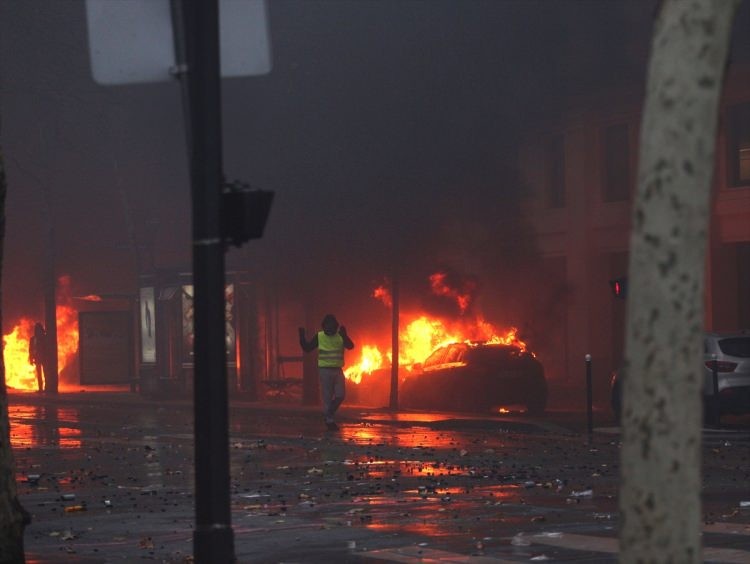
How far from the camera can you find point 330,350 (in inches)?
964

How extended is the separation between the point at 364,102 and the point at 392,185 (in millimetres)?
2907

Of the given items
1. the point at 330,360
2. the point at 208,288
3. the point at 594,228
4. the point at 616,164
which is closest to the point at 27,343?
the point at 594,228

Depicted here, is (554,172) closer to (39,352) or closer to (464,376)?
(464,376)

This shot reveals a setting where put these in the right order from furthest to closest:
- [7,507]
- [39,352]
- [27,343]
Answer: [27,343] → [39,352] → [7,507]

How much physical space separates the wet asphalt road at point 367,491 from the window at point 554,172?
11.1 m

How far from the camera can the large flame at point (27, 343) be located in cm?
4681

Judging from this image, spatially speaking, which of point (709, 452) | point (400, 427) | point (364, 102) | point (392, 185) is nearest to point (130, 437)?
point (400, 427)

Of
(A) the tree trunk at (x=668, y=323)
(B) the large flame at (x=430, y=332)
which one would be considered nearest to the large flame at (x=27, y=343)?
(B) the large flame at (x=430, y=332)

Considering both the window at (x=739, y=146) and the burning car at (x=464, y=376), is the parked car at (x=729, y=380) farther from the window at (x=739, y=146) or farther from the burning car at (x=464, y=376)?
the window at (x=739, y=146)

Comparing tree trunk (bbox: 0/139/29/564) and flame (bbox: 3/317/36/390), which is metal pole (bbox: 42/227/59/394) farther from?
tree trunk (bbox: 0/139/29/564)

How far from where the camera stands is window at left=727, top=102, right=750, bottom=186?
31812mm

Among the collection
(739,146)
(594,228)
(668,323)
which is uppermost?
(739,146)

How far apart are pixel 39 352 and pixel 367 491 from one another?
2876 cm

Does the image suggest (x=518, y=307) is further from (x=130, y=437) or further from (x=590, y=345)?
(x=130, y=437)
